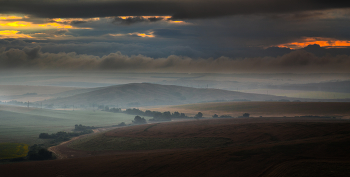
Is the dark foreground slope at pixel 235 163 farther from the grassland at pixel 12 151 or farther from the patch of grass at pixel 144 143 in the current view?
the grassland at pixel 12 151

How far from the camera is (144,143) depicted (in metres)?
74.5

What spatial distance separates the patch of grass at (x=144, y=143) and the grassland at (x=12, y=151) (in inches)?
478

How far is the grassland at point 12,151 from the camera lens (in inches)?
2622

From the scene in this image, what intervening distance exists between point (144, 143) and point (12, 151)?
3295cm

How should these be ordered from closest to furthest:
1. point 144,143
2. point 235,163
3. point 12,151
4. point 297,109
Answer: point 235,163
point 12,151
point 144,143
point 297,109

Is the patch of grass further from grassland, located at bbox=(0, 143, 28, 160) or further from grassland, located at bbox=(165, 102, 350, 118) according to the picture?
grassland, located at bbox=(165, 102, 350, 118)

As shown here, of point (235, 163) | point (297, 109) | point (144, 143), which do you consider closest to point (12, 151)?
point (144, 143)

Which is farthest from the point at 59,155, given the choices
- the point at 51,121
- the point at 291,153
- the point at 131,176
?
the point at 51,121

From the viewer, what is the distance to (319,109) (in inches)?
5994

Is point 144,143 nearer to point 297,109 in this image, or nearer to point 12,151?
point 12,151

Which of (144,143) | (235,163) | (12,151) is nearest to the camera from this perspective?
(235,163)

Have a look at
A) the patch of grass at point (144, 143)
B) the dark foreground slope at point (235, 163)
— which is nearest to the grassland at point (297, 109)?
the dark foreground slope at point (235, 163)

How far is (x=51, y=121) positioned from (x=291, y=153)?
495 ft

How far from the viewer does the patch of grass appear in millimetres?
65975
